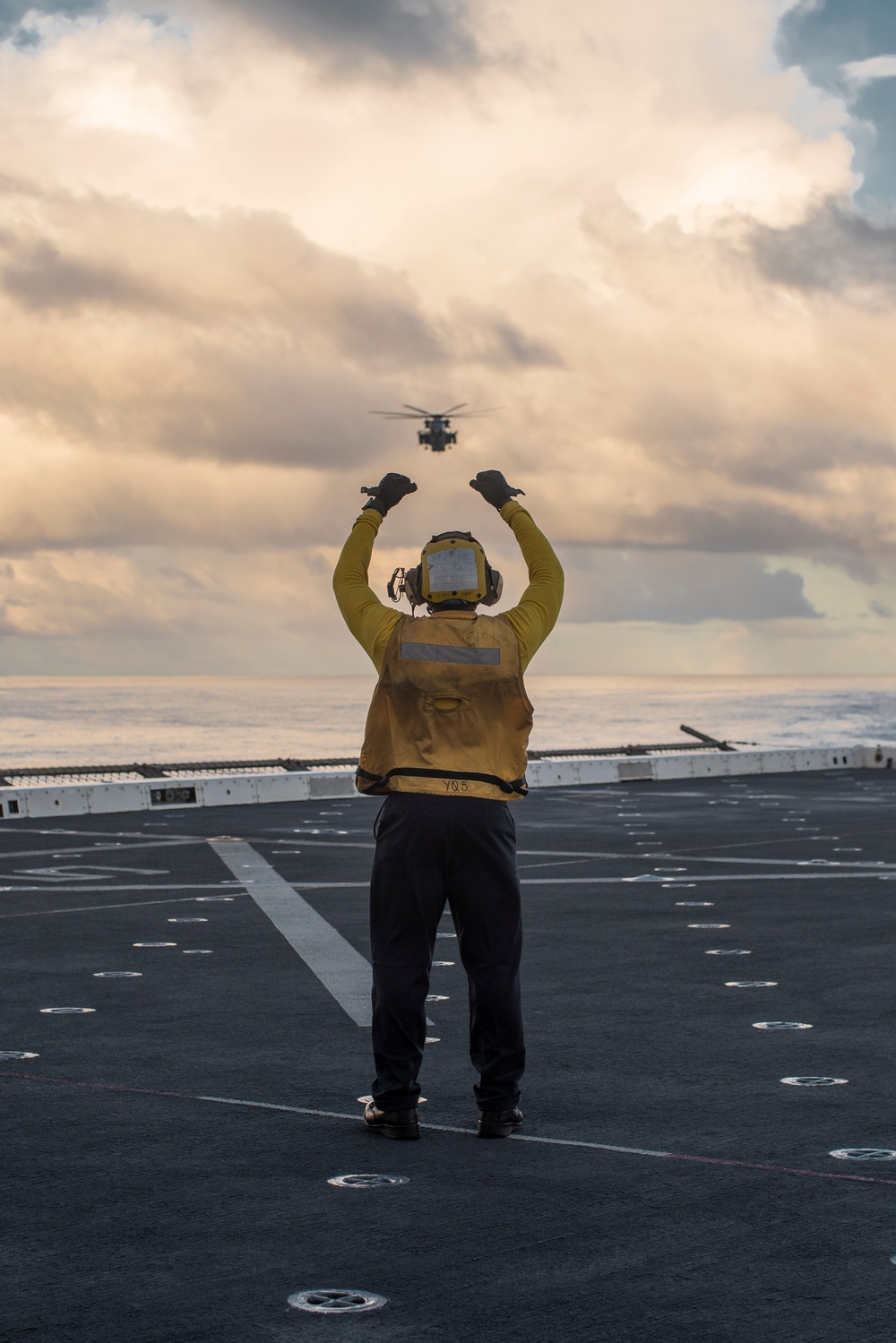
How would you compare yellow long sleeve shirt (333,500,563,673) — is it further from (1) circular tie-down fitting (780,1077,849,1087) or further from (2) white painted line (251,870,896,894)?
(2) white painted line (251,870,896,894)

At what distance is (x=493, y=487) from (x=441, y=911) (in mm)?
1843

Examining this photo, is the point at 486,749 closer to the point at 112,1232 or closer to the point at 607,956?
the point at 112,1232

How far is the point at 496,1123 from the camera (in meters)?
5.37

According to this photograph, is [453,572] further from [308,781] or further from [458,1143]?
[308,781]

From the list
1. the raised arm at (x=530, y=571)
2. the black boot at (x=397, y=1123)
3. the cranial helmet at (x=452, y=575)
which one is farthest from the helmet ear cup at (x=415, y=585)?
the black boot at (x=397, y=1123)

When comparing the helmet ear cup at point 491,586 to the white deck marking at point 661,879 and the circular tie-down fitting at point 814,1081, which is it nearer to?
the circular tie-down fitting at point 814,1081

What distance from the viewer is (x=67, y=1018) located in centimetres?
757

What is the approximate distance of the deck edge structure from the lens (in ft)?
75.7

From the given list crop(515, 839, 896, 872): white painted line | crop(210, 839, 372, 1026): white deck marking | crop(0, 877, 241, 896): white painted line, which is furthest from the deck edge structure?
crop(0, 877, 241, 896): white painted line

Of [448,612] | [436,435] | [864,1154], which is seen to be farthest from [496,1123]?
[436,435]

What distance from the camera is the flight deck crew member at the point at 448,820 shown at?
554 cm

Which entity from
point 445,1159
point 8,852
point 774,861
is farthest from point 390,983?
point 8,852

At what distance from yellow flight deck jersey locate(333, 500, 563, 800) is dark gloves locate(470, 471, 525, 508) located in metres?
0.68

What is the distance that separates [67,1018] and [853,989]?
4.35 metres
